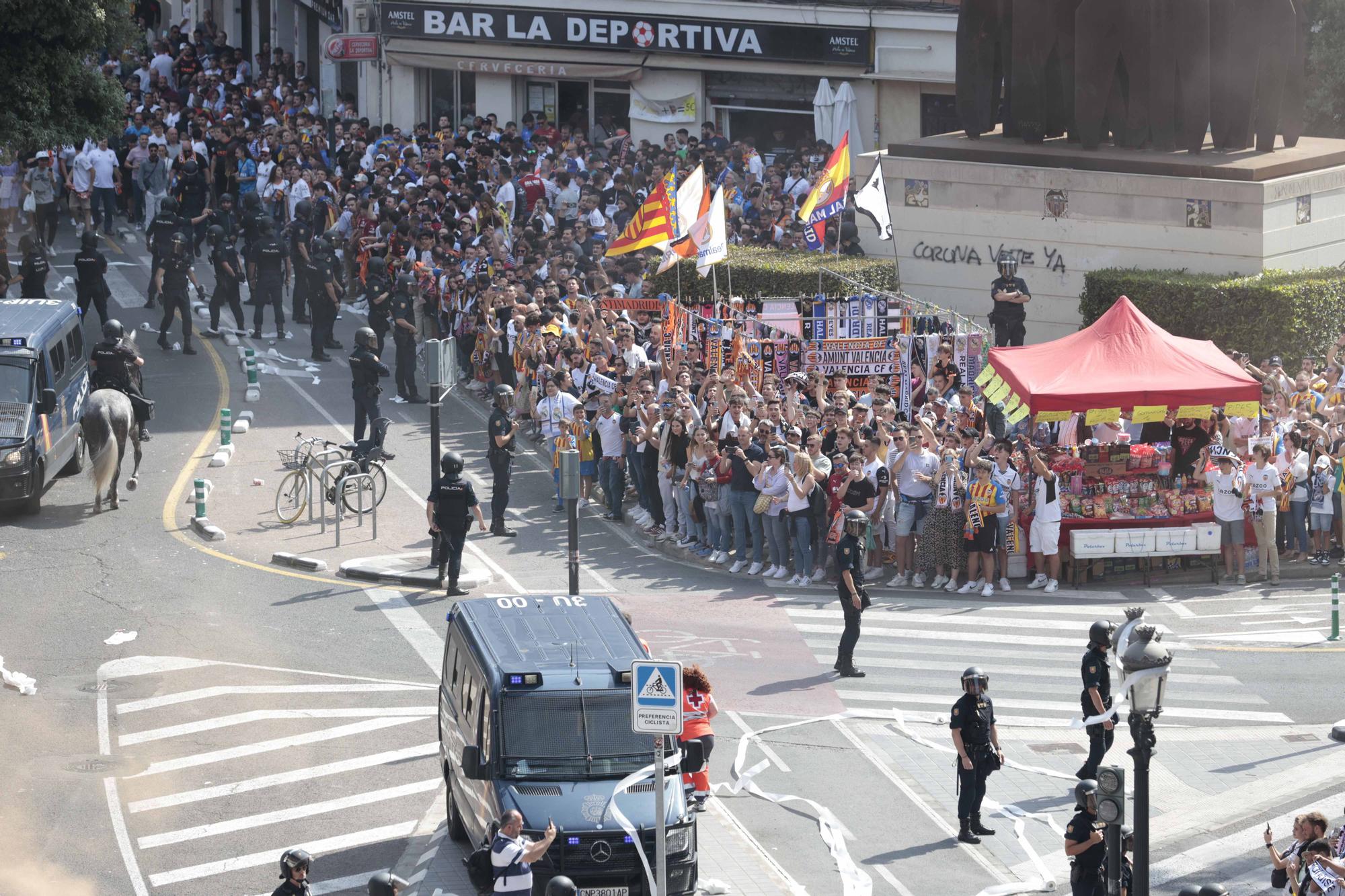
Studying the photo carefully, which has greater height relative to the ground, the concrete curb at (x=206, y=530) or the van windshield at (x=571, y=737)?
the concrete curb at (x=206, y=530)

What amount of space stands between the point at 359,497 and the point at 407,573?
91.4 inches

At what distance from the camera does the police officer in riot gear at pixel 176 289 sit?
3162 cm

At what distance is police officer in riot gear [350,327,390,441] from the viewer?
26250mm

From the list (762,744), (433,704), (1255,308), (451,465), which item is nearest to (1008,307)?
(1255,308)

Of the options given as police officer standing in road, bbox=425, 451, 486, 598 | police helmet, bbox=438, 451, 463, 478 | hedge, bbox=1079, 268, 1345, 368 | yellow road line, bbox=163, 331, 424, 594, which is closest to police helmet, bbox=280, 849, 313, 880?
police officer standing in road, bbox=425, 451, 486, 598

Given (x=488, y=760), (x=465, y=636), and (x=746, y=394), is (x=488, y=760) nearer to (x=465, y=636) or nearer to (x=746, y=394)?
(x=465, y=636)

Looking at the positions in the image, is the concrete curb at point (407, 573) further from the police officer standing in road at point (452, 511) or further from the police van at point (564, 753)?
the police van at point (564, 753)

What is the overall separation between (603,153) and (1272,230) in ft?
55.1

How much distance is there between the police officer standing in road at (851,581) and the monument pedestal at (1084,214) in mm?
12502

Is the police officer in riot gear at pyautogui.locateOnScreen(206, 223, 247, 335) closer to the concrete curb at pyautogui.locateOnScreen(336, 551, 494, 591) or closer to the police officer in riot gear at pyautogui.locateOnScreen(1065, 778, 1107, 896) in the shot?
the concrete curb at pyautogui.locateOnScreen(336, 551, 494, 591)

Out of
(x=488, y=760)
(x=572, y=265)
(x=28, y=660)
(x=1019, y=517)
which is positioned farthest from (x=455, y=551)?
(x=572, y=265)

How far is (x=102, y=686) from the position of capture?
18953 mm

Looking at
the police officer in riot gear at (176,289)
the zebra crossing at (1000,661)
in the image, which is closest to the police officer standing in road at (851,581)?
the zebra crossing at (1000,661)

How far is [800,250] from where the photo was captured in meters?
33.7
